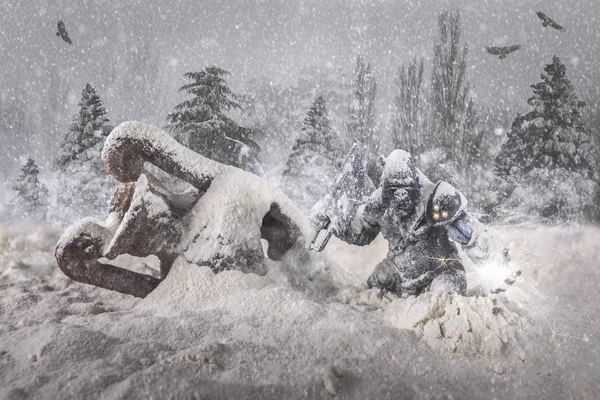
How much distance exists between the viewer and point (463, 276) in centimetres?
261

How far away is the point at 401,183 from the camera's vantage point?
252 cm

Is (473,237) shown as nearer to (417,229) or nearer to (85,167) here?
(417,229)

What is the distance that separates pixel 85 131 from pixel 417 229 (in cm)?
1042

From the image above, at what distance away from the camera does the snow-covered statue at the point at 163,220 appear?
261 cm

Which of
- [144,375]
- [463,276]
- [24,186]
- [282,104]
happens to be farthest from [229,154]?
[282,104]

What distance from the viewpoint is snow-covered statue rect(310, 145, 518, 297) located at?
250cm

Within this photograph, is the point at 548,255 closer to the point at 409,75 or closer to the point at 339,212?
the point at 339,212

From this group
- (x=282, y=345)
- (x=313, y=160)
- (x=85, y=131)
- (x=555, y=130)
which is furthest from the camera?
(x=313, y=160)

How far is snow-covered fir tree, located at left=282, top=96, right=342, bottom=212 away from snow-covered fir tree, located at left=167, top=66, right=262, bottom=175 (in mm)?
1354

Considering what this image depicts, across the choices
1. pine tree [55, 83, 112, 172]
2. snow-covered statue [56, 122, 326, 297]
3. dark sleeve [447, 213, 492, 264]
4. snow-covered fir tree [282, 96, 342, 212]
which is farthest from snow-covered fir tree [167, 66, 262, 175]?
dark sleeve [447, 213, 492, 264]

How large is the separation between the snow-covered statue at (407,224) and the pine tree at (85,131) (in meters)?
9.61

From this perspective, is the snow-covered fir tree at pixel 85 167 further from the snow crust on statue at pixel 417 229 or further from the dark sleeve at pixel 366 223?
the snow crust on statue at pixel 417 229

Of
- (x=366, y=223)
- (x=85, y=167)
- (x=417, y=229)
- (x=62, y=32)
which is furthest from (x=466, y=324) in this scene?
(x=85, y=167)

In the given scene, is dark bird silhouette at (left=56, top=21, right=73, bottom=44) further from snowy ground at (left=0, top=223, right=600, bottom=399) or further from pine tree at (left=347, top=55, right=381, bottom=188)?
pine tree at (left=347, top=55, right=381, bottom=188)
